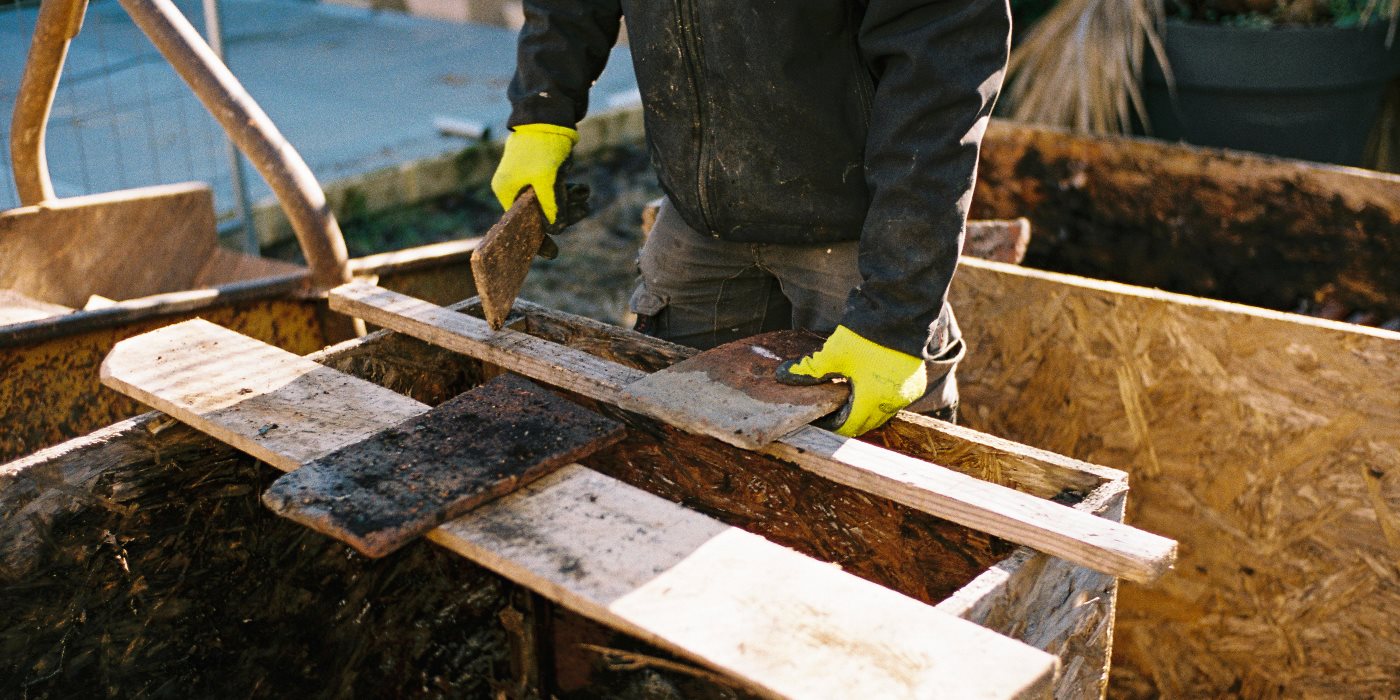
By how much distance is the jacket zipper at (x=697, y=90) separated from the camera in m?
2.14

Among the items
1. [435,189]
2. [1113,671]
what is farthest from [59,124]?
[1113,671]

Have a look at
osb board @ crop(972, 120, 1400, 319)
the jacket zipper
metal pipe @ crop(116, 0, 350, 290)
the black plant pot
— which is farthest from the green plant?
metal pipe @ crop(116, 0, 350, 290)

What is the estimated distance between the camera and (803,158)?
2182mm

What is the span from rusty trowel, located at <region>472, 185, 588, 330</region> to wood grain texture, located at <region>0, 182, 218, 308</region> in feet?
5.10

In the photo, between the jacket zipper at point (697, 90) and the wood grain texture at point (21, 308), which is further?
the wood grain texture at point (21, 308)

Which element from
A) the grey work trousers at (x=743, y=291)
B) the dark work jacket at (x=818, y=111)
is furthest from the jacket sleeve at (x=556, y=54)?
the grey work trousers at (x=743, y=291)

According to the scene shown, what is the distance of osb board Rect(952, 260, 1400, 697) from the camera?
248cm

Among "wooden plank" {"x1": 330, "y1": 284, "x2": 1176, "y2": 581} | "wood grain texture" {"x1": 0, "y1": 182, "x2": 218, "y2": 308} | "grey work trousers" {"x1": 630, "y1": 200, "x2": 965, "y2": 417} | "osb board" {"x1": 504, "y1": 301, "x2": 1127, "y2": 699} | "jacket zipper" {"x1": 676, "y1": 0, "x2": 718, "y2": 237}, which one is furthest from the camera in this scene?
"wood grain texture" {"x1": 0, "y1": 182, "x2": 218, "y2": 308}

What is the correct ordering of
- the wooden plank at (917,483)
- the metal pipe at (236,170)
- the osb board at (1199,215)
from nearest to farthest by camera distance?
1. the wooden plank at (917,483)
2. the osb board at (1199,215)
3. the metal pipe at (236,170)

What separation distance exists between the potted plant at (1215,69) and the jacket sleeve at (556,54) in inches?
108

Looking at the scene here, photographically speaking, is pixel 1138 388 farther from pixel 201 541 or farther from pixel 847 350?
pixel 201 541

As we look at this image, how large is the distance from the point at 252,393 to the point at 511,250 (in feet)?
1.85

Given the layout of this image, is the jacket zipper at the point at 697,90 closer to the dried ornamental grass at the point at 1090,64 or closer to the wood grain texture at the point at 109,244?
the wood grain texture at the point at 109,244

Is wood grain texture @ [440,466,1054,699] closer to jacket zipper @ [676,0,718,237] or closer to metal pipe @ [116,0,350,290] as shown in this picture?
jacket zipper @ [676,0,718,237]
